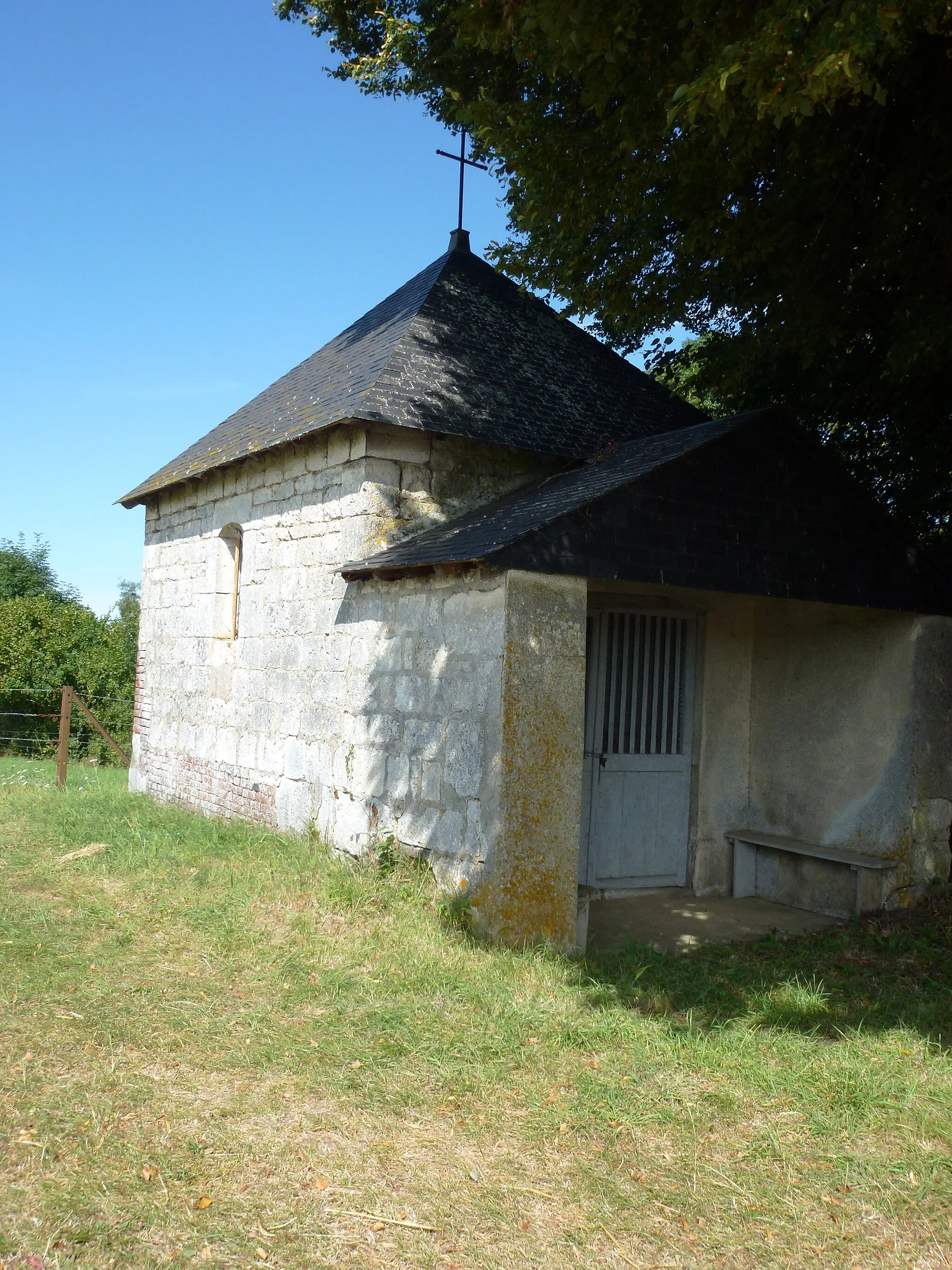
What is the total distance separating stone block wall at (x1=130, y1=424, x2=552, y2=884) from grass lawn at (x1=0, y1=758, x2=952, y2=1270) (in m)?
0.85

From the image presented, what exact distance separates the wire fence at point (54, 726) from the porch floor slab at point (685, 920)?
12.3 metres

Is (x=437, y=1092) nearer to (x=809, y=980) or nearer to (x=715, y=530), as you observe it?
(x=809, y=980)

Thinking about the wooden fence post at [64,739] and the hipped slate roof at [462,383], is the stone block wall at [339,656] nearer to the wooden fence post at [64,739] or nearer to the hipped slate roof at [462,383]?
the hipped slate roof at [462,383]

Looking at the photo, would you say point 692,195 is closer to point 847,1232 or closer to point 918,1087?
point 918,1087

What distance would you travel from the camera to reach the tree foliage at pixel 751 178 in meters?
5.31

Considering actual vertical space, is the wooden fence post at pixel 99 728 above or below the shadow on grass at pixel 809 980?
above

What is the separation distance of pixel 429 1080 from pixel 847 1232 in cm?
181

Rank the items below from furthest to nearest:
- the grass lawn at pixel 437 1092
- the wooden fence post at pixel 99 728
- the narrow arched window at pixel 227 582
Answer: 1. the wooden fence post at pixel 99 728
2. the narrow arched window at pixel 227 582
3. the grass lawn at pixel 437 1092

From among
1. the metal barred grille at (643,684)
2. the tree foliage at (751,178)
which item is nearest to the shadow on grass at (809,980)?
the metal barred grille at (643,684)

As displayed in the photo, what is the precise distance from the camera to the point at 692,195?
24.2 ft

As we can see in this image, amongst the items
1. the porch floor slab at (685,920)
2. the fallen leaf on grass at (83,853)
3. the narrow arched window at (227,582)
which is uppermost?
the narrow arched window at (227,582)

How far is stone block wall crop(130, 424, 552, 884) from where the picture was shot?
6.61 m

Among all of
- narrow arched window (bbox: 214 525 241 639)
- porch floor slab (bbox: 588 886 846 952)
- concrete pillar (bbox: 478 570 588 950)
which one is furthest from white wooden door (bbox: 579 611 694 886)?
narrow arched window (bbox: 214 525 241 639)

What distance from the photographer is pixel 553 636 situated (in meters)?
6.29
